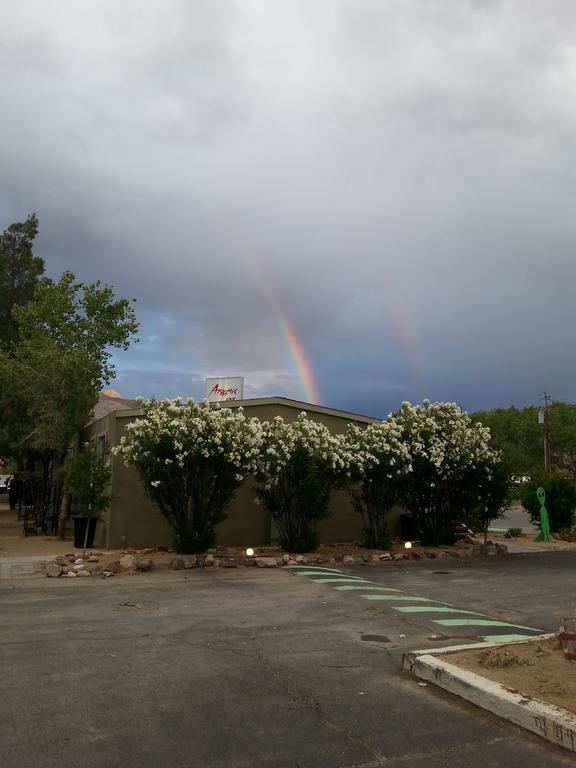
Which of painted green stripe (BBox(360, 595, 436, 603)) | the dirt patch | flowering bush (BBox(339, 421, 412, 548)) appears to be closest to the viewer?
the dirt patch

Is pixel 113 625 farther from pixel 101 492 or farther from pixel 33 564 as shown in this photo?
pixel 101 492

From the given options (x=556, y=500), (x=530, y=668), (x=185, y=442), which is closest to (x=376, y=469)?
(x=185, y=442)

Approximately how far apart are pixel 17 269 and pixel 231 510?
19.8 metres

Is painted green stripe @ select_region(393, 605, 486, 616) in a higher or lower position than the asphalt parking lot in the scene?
higher

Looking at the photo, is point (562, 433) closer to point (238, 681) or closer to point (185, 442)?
point (185, 442)

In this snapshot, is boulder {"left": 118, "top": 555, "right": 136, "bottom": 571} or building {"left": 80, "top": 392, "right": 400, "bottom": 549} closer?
boulder {"left": 118, "top": 555, "right": 136, "bottom": 571}

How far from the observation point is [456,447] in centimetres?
1677

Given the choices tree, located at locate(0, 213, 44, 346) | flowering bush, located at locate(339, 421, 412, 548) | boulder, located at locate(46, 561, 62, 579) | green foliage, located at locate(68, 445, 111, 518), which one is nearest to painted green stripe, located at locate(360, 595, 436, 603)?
flowering bush, located at locate(339, 421, 412, 548)

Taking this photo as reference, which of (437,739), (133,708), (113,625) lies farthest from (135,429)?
(437,739)

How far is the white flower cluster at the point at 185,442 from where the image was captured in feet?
44.4

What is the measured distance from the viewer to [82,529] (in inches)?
628

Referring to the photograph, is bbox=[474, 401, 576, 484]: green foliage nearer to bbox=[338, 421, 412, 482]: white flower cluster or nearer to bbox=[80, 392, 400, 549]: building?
bbox=[80, 392, 400, 549]: building

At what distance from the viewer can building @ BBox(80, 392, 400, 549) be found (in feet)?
52.2

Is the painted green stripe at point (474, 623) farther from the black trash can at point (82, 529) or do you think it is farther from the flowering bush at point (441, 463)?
the black trash can at point (82, 529)
